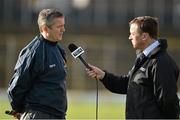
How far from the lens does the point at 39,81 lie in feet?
26.7

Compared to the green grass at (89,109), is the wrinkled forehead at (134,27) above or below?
above

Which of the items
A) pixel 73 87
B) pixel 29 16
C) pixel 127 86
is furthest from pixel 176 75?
pixel 29 16

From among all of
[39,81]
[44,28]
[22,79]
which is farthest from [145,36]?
[22,79]

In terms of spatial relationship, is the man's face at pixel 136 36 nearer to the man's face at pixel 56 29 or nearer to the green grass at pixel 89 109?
the man's face at pixel 56 29

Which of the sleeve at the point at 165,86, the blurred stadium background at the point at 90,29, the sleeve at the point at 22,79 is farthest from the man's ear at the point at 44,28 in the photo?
the blurred stadium background at the point at 90,29

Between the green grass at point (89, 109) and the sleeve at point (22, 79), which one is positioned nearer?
the sleeve at point (22, 79)

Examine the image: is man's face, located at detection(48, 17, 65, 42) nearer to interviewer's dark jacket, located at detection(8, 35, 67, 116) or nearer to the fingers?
interviewer's dark jacket, located at detection(8, 35, 67, 116)

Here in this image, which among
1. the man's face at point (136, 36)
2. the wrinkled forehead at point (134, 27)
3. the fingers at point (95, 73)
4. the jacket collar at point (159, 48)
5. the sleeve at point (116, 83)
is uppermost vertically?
the wrinkled forehead at point (134, 27)

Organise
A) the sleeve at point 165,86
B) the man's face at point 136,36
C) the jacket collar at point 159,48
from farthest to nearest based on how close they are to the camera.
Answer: the man's face at point 136,36 < the jacket collar at point 159,48 < the sleeve at point 165,86

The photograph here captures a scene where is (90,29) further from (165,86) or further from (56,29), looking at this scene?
(165,86)

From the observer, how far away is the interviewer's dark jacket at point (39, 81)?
8.10m

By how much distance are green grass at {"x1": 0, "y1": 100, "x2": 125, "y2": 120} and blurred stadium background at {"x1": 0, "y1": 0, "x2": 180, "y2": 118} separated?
8.06m

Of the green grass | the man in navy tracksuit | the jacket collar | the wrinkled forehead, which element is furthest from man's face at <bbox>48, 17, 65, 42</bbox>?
the green grass

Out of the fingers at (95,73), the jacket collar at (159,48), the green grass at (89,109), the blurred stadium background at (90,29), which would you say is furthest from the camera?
the blurred stadium background at (90,29)
